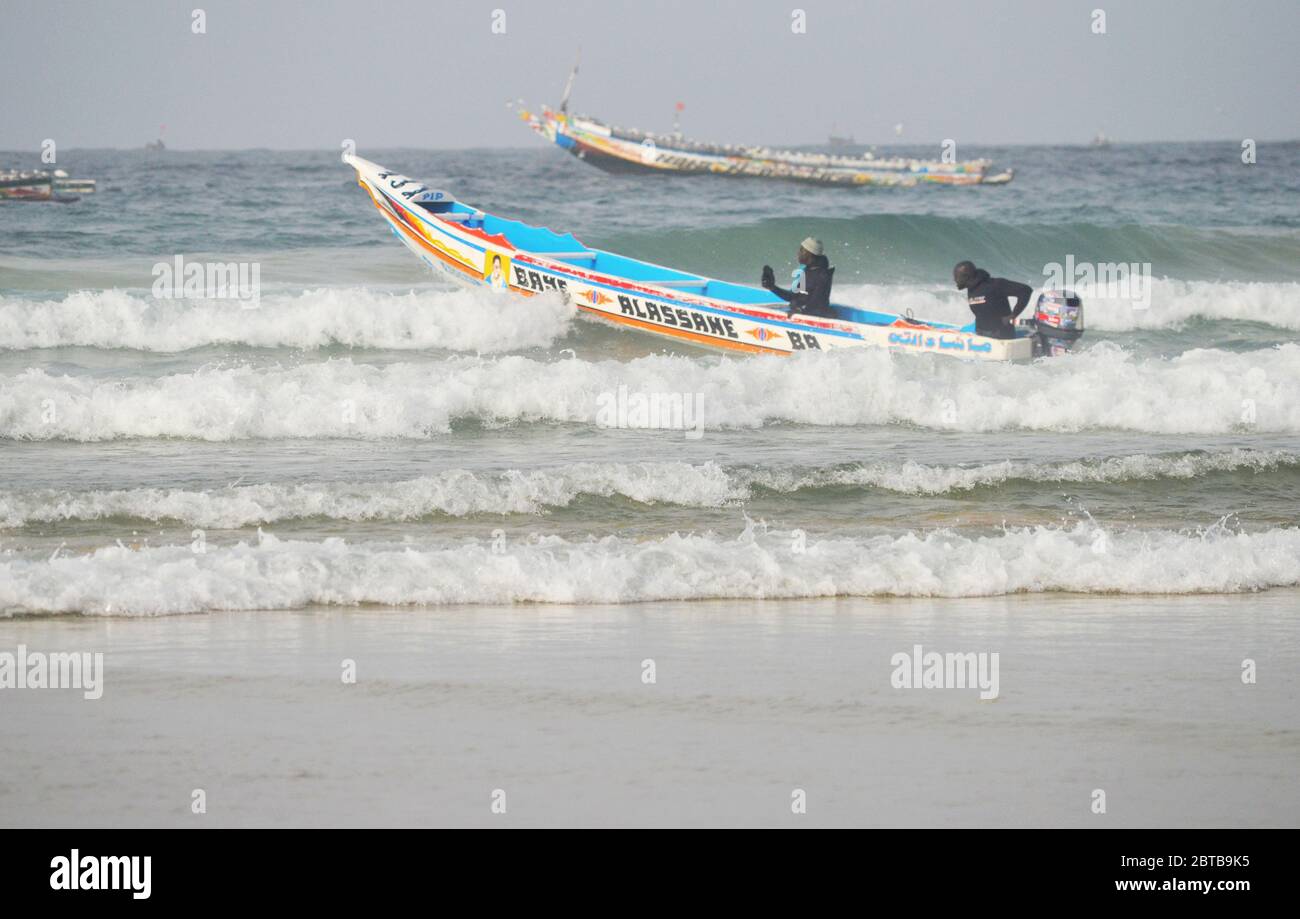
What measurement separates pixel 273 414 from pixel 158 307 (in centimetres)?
643

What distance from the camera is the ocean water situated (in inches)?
285

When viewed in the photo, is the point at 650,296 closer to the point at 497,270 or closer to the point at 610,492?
the point at 497,270

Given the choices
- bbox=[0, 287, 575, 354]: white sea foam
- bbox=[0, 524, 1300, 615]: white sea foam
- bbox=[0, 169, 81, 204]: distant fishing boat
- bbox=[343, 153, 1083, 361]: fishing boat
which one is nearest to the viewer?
bbox=[0, 524, 1300, 615]: white sea foam

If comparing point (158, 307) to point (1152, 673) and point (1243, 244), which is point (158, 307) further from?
point (1243, 244)

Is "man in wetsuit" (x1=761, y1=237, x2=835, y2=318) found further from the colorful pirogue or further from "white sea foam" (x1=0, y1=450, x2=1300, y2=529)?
the colorful pirogue

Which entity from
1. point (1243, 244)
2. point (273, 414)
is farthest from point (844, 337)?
point (1243, 244)

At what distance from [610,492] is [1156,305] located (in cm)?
1553

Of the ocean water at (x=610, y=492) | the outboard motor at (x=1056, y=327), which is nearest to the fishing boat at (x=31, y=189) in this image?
the ocean water at (x=610, y=492)

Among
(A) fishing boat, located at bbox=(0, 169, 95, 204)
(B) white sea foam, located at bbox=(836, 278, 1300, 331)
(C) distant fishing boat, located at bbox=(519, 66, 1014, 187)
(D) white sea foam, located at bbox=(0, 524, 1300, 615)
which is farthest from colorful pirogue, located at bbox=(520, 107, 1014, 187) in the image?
(D) white sea foam, located at bbox=(0, 524, 1300, 615)

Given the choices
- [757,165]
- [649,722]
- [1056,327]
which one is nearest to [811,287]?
[1056,327]

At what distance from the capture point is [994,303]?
1588 centimetres

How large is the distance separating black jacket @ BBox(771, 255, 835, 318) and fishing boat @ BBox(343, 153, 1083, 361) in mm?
136

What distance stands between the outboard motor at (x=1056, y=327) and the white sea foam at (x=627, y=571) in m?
6.92

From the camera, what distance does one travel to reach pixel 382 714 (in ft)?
19.7
